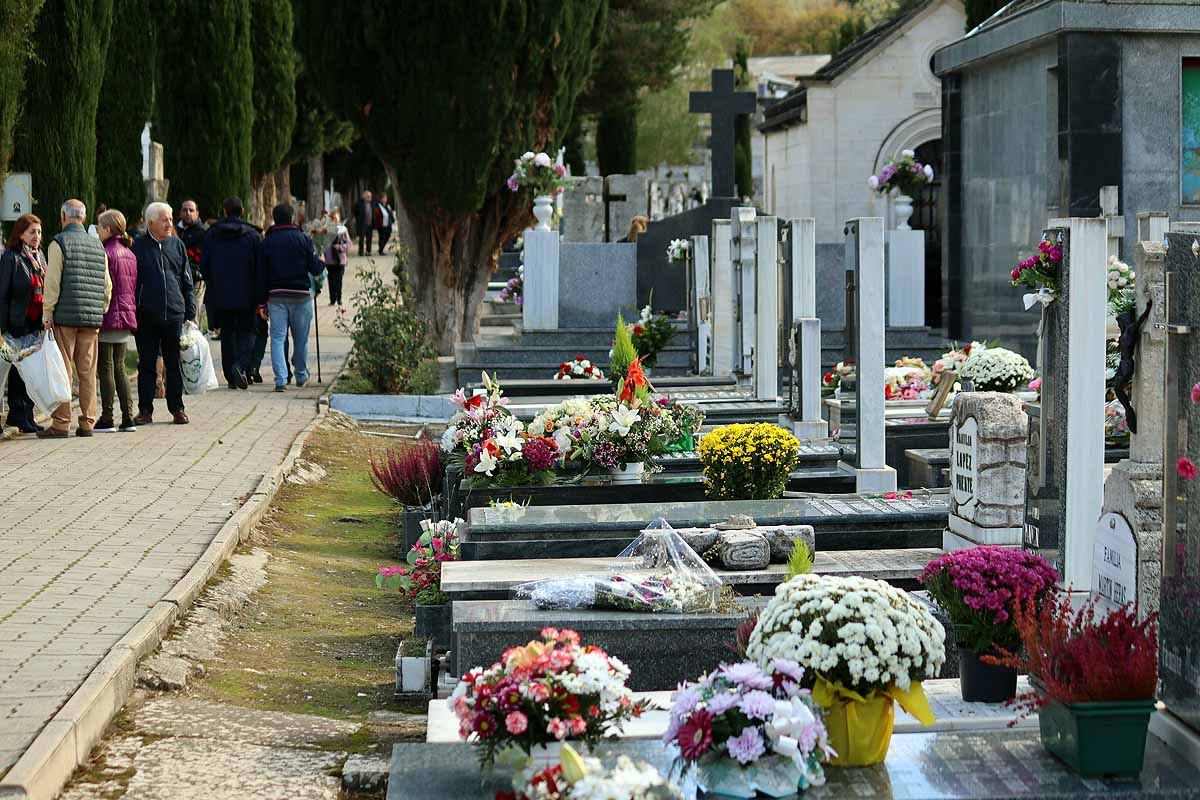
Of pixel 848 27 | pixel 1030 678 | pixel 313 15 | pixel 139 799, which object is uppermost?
pixel 848 27

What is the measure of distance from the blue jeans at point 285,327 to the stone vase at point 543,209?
3.60 metres

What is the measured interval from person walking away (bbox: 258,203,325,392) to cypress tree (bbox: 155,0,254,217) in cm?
964

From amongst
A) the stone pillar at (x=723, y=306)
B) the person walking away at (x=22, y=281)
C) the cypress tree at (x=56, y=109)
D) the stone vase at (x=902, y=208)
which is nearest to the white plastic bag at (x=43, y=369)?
the person walking away at (x=22, y=281)

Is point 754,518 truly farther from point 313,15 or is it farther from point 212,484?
point 313,15

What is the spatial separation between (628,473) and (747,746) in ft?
17.5

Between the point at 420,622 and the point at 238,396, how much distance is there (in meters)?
10.2

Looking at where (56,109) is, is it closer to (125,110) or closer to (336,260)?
(125,110)

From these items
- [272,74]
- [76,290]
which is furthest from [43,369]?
[272,74]

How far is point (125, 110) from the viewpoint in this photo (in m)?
22.1

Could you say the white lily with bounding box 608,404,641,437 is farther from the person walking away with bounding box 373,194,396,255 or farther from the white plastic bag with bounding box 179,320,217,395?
the person walking away with bounding box 373,194,396,255

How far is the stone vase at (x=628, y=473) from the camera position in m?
9.59

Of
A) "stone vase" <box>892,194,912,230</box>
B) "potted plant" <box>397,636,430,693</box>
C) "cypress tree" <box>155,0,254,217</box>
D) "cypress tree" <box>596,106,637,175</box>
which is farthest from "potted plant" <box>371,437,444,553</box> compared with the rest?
"cypress tree" <box>596,106,637,175</box>

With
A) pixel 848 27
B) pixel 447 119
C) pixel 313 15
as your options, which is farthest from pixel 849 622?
pixel 848 27

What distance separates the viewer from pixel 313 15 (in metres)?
19.9
